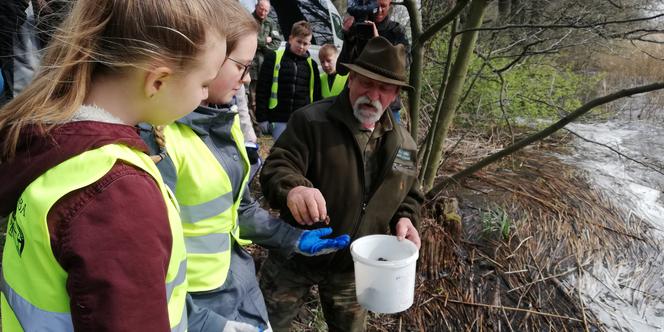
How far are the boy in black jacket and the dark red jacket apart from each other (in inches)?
163

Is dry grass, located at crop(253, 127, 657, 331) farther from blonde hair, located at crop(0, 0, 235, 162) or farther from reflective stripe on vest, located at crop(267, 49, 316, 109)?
blonde hair, located at crop(0, 0, 235, 162)

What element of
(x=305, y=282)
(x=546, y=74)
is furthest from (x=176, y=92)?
(x=546, y=74)

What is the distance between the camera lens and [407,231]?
2.21m

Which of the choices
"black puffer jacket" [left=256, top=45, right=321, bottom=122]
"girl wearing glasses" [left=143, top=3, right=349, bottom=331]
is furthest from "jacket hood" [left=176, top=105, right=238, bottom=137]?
"black puffer jacket" [left=256, top=45, right=321, bottom=122]

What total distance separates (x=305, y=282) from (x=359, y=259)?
63 centimetres

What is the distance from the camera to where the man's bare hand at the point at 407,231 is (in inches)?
84.4

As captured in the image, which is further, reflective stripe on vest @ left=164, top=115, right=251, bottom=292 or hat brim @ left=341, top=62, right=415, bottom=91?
hat brim @ left=341, top=62, right=415, bottom=91

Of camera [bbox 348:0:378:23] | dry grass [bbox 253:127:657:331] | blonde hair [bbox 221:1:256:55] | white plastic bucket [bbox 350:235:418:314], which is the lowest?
dry grass [bbox 253:127:657:331]

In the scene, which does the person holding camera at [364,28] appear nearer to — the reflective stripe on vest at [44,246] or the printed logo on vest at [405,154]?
the printed logo on vest at [405,154]

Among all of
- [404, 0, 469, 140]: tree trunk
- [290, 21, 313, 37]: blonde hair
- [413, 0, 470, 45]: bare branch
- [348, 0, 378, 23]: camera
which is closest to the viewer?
[413, 0, 470, 45]: bare branch

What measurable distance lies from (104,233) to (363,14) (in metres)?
3.56

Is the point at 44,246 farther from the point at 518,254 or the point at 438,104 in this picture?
the point at 518,254

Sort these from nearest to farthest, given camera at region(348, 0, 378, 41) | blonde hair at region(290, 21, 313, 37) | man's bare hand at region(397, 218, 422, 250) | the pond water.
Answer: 1. man's bare hand at region(397, 218, 422, 250)
2. the pond water
3. camera at region(348, 0, 378, 41)
4. blonde hair at region(290, 21, 313, 37)

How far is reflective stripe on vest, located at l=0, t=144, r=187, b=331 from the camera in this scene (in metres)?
0.74
